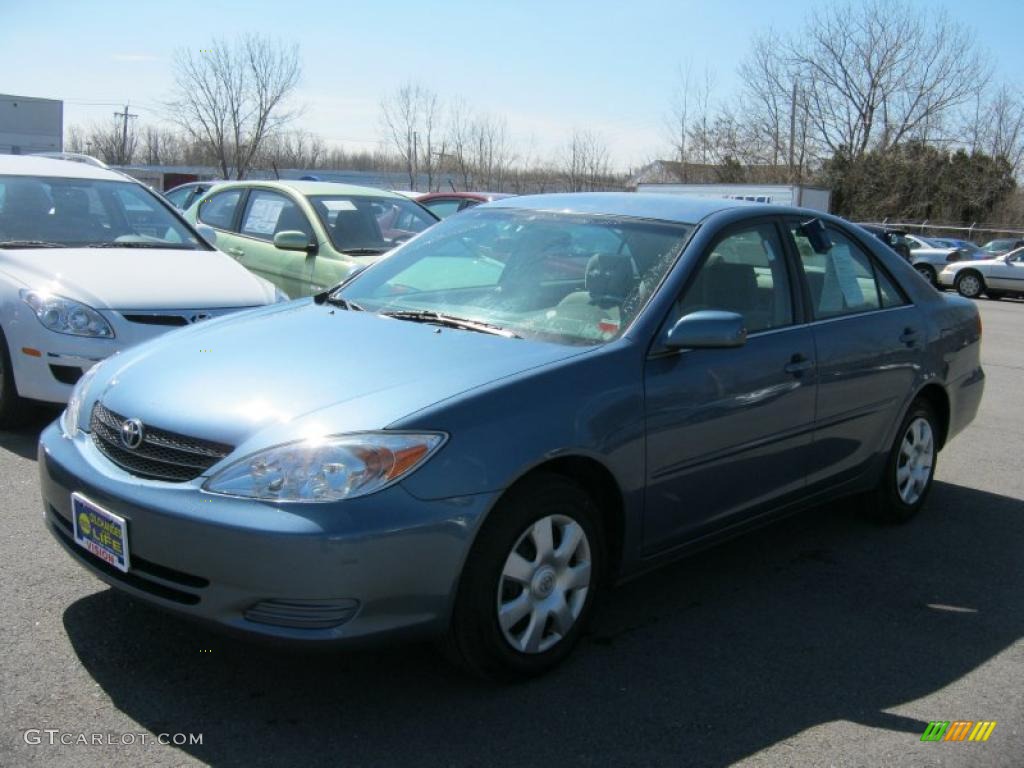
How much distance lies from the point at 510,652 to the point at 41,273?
4.23 m

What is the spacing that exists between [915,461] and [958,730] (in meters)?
2.34

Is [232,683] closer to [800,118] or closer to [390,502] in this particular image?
[390,502]

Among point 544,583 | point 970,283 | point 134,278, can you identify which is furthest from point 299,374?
point 970,283

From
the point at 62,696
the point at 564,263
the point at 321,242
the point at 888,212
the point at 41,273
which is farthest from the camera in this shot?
the point at 888,212

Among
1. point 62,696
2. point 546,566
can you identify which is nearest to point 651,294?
point 546,566

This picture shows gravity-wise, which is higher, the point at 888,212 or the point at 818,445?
the point at 888,212

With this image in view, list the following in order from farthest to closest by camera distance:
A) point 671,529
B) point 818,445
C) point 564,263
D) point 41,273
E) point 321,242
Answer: point 321,242 → point 41,273 → point 818,445 → point 564,263 → point 671,529

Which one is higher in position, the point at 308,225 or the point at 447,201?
the point at 447,201

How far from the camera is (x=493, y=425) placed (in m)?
3.07

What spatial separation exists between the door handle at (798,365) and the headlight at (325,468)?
1.90 m

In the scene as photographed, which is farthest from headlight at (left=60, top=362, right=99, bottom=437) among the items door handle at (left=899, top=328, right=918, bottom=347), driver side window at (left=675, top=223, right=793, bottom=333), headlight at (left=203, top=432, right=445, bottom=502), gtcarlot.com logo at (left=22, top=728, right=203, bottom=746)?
door handle at (left=899, top=328, right=918, bottom=347)

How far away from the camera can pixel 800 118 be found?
48.2 meters

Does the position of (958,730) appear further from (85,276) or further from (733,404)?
(85,276)

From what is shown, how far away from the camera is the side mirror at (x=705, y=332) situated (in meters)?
3.60
